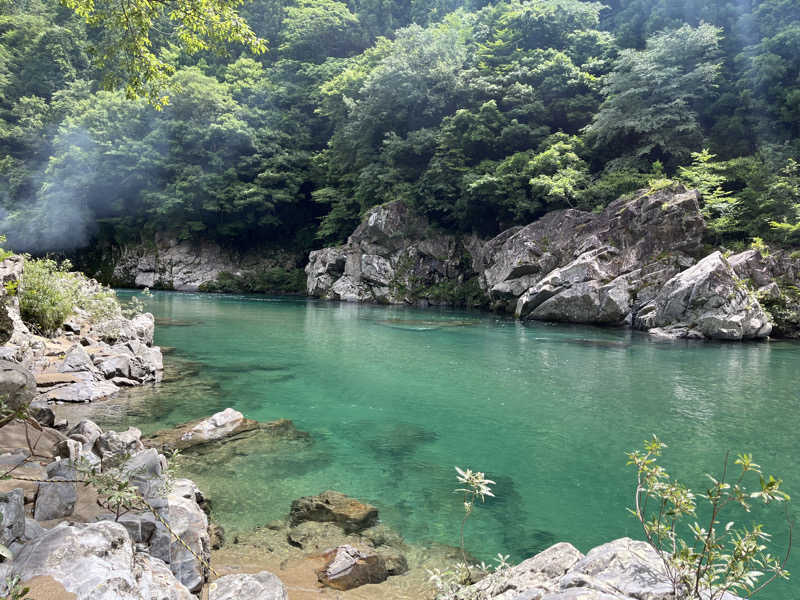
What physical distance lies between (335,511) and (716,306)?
18.7 meters

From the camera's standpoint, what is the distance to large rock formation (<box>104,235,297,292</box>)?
42.6m

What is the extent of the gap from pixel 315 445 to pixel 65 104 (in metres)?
52.2

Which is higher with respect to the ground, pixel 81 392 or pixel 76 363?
pixel 76 363

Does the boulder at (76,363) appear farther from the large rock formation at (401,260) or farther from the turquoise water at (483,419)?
the large rock formation at (401,260)

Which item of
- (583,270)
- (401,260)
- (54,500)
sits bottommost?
(54,500)

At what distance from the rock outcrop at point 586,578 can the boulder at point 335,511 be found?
5.57 feet

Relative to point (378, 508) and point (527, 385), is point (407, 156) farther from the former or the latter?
point (378, 508)

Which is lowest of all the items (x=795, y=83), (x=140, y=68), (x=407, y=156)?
(x=140, y=68)

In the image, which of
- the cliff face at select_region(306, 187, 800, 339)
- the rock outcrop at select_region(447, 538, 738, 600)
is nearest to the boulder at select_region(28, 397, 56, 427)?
the rock outcrop at select_region(447, 538, 738, 600)

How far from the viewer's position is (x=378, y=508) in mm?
5125

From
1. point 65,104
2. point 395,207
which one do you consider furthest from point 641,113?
point 65,104

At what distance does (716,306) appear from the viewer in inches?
732

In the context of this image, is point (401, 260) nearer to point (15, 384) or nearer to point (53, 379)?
point (53, 379)

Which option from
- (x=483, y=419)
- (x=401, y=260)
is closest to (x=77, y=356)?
(x=483, y=419)
